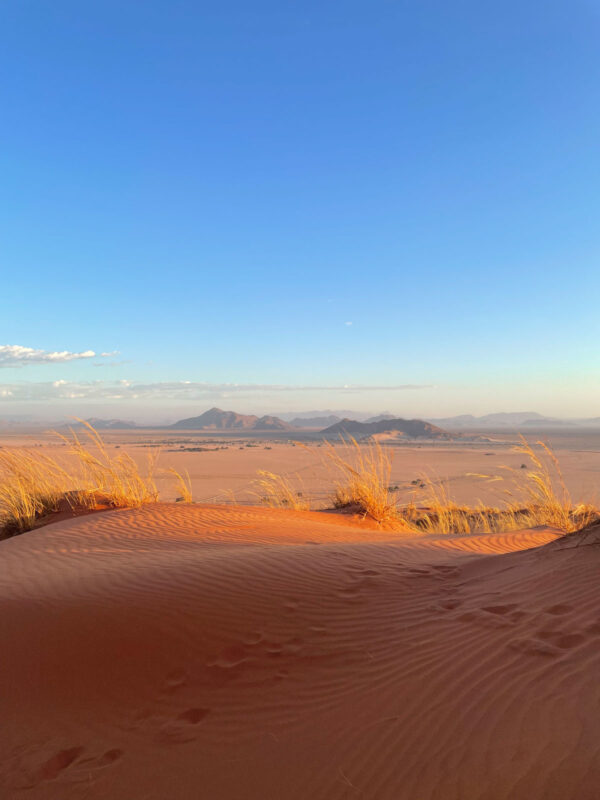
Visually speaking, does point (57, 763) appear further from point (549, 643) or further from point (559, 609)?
point (559, 609)

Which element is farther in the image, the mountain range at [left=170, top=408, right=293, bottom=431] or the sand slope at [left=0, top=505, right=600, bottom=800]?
the mountain range at [left=170, top=408, right=293, bottom=431]

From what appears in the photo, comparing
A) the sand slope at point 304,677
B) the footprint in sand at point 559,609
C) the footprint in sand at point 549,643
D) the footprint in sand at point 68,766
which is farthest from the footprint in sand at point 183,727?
the footprint in sand at point 559,609

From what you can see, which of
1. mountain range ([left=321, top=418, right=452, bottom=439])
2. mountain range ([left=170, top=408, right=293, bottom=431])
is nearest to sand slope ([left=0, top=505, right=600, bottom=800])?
mountain range ([left=321, top=418, right=452, bottom=439])

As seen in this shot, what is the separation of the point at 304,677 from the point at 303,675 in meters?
0.02

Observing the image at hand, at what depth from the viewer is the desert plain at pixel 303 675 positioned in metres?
2.05

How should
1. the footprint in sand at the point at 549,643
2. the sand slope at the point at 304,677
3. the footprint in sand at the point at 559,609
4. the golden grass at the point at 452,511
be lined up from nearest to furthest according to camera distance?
the sand slope at the point at 304,677 < the footprint in sand at the point at 549,643 < the footprint in sand at the point at 559,609 < the golden grass at the point at 452,511

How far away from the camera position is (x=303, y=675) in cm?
282

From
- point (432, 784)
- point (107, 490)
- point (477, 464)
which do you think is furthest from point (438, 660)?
point (477, 464)

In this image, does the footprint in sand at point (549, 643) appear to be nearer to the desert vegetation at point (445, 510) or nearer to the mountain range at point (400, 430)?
the desert vegetation at point (445, 510)

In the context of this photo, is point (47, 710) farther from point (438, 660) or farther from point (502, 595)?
point (502, 595)

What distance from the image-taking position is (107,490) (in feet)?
30.4

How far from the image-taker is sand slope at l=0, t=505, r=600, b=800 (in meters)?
2.05

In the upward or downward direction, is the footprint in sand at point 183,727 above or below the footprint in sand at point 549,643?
below

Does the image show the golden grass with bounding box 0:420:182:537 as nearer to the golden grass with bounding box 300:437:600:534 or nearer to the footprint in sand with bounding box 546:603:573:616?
the golden grass with bounding box 300:437:600:534
